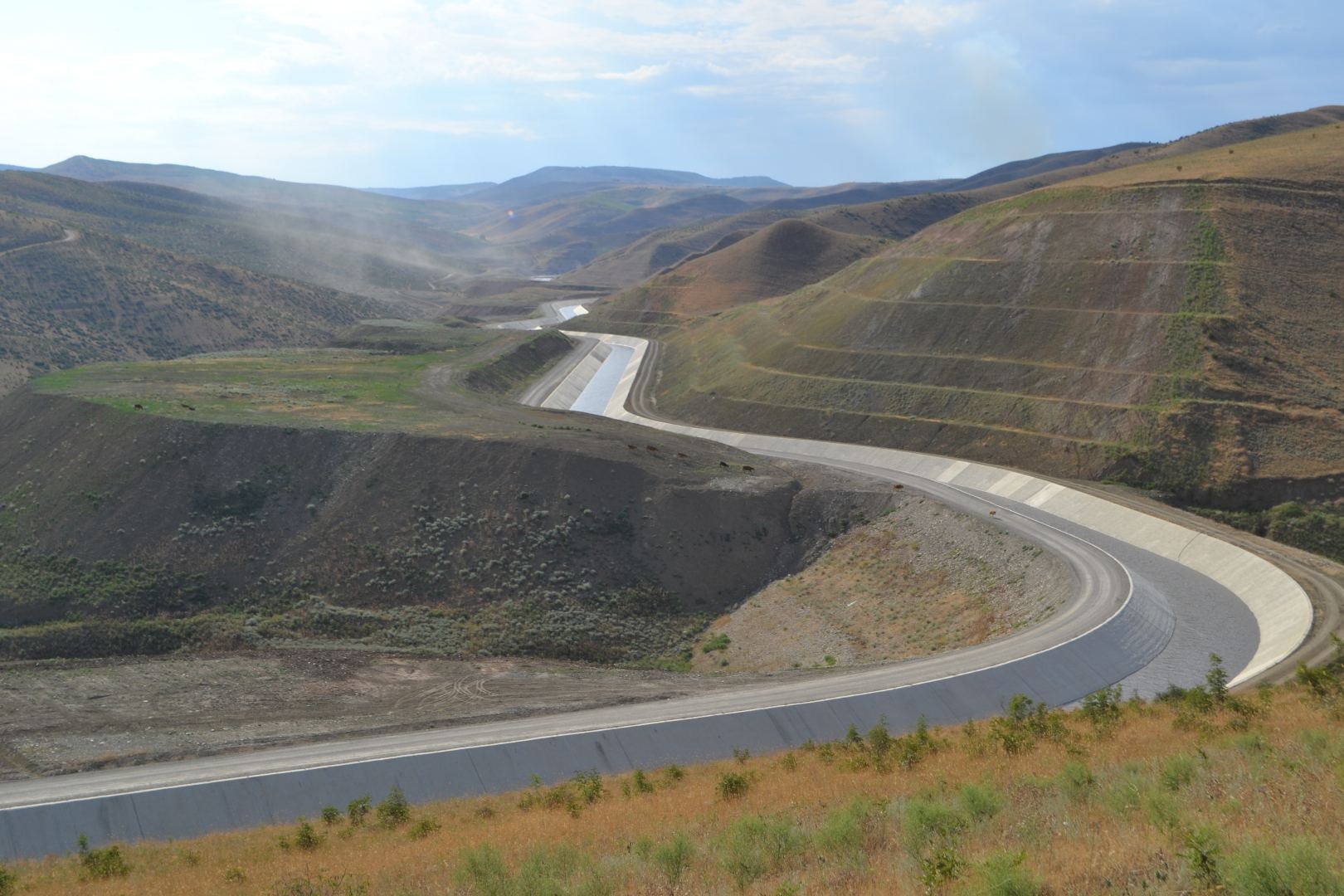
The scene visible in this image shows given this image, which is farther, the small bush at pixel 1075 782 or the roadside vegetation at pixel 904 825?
the small bush at pixel 1075 782

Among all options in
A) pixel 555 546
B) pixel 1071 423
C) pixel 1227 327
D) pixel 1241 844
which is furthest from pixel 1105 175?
pixel 1241 844

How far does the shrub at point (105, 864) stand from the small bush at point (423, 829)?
20.2 feet

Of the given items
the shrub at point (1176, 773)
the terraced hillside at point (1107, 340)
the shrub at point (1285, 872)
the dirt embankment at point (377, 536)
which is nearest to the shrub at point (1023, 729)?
the shrub at point (1176, 773)

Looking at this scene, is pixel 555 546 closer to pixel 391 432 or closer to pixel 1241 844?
pixel 391 432

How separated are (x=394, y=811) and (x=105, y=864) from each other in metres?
6.52

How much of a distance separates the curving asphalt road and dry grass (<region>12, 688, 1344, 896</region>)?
3141mm

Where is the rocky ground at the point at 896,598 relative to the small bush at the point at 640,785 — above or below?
below

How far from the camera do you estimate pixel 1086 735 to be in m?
24.3

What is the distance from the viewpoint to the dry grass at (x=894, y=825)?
43.0 feet

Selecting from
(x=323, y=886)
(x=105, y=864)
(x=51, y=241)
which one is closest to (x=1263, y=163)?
(x=323, y=886)

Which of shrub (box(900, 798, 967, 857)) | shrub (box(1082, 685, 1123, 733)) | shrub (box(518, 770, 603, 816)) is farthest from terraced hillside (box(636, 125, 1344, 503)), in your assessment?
shrub (box(900, 798, 967, 857))

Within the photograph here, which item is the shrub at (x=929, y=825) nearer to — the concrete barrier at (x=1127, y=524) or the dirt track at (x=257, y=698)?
the dirt track at (x=257, y=698)

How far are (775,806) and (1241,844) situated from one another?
11319 millimetres

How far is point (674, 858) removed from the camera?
15.8m
